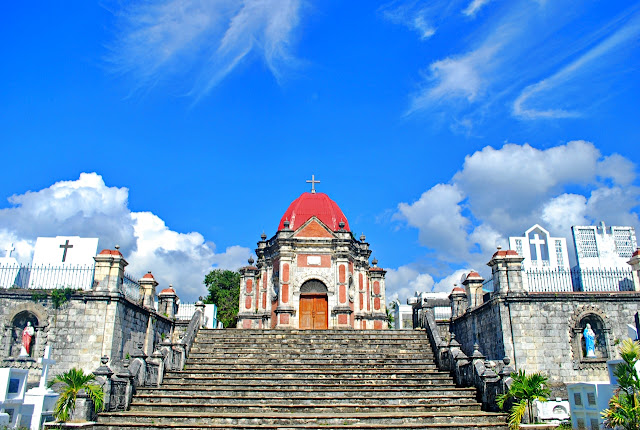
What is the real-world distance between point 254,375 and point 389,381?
14.5ft

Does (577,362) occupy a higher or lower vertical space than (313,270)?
lower

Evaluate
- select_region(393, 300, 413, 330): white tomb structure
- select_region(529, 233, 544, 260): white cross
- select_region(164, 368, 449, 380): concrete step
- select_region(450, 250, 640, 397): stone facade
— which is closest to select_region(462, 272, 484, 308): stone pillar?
select_region(529, 233, 544, 260): white cross

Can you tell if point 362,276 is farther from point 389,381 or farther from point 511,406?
point 511,406

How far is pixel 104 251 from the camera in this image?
19.5 meters

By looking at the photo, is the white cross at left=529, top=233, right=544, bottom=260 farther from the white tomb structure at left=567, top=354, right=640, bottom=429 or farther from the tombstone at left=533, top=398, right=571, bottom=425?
the white tomb structure at left=567, top=354, right=640, bottom=429

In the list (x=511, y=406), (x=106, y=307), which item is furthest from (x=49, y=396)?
(x=511, y=406)

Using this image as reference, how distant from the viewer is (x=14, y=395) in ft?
45.9

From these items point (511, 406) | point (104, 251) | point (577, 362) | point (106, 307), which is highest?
point (104, 251)

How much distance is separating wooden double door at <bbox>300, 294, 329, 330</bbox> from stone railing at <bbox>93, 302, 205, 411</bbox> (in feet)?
31.6

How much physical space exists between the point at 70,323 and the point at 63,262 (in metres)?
2.66

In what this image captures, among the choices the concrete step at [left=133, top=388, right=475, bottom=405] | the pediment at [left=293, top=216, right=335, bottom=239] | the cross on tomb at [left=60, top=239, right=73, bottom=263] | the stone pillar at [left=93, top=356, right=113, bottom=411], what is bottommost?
the concrete step at [left=133, top=388, right=475, bottom=405]

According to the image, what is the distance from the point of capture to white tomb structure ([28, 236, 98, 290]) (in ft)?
63.1

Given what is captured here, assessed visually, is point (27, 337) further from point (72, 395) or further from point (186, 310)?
point (186, 310)

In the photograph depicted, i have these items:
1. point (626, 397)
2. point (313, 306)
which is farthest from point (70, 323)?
point (626, 397)
